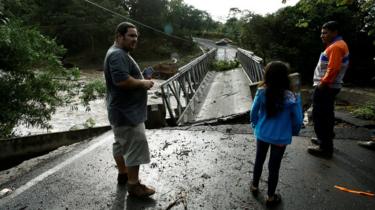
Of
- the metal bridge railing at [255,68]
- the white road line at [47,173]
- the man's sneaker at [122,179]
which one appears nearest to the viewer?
the white road line at [47,173]

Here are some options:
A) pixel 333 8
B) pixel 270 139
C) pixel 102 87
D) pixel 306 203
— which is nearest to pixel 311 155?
pixel 306 203

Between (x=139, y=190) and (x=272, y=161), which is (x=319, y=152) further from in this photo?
(x=139, y=190)

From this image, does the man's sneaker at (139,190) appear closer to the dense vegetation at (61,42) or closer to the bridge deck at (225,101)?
the bridge deck at (225,101)

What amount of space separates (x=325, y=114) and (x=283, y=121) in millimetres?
1596

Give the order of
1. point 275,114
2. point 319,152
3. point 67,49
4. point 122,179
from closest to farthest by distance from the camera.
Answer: point 275,114, point 122,179, point 319,152, point 67,49

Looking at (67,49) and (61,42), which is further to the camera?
(61,42)

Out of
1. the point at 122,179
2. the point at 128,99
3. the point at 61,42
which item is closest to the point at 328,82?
the point at 128,99

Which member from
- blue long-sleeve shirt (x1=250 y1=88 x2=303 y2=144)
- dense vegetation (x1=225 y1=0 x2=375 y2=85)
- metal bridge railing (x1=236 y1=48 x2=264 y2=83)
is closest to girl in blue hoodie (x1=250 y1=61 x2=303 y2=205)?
blue long-sleeve shirt (x1=250 y1=88 x2=303 y2=144)

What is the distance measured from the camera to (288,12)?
1284 centimetres

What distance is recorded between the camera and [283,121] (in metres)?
2.88

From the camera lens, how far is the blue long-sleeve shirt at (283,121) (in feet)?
9.27

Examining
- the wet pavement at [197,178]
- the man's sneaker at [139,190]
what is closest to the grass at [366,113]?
the wet pavement at [197,178]

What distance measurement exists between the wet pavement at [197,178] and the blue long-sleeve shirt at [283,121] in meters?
0.76

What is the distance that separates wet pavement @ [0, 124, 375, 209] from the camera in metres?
3.17
